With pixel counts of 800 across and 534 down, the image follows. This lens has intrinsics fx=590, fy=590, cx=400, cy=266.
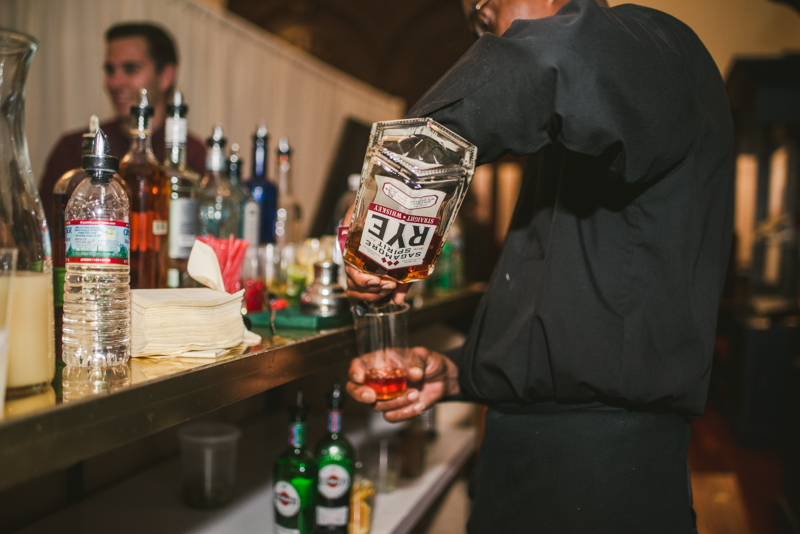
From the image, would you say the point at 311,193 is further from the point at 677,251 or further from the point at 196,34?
the point at 677,251

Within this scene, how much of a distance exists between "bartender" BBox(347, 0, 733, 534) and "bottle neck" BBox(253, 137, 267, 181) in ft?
2.02

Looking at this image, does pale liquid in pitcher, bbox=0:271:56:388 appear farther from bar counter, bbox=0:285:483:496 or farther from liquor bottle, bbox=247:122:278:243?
liquor bottle, bbox=247:122:278:243

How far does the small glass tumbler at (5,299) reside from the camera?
48 centimetres

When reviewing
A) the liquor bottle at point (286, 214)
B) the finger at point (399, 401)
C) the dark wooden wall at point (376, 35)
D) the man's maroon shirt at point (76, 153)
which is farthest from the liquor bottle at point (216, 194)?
the dark wooden wall at point (376, 35)

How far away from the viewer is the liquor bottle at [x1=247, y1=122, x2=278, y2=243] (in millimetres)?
1380

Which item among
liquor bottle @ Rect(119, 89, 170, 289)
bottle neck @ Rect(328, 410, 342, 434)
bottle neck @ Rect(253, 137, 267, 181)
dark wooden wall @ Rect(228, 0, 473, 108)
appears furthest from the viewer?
dark wooden wall @ Rect(228, 0, 473, 108)

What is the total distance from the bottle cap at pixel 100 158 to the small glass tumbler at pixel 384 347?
1.40 ft

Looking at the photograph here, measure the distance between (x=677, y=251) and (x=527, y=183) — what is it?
0.29 meters

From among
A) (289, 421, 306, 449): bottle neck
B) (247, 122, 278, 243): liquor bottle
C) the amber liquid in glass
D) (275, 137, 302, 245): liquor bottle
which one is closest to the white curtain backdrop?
(275, 137, 302, 245): liquor bottle

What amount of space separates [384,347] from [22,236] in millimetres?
578

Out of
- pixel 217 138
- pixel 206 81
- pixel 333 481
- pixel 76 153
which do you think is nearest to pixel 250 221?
pixel 217 138

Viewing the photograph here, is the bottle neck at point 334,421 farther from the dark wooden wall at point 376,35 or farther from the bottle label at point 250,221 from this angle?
the dark wooden wall at point 376,35

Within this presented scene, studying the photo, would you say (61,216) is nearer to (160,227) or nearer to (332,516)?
(160,227)

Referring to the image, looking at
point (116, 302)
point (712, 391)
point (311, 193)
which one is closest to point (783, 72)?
point (712, 391)
